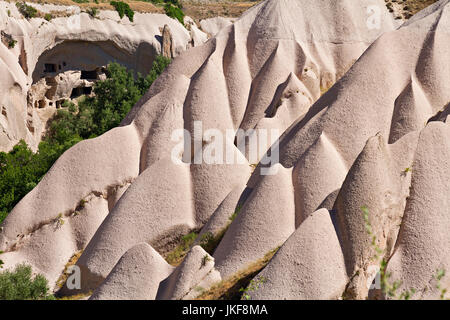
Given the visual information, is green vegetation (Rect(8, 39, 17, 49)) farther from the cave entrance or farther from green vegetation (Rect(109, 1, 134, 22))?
green vegetation (Rect(109, 1, 134, 22))

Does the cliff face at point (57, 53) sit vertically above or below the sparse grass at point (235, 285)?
below

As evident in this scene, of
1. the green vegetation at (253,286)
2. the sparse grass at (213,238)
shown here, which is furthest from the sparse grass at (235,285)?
the sparse grass at (213,238)

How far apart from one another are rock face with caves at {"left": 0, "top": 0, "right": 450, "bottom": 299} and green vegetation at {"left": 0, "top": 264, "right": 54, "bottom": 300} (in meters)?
0.94

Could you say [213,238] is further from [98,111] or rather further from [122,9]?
[122,9]

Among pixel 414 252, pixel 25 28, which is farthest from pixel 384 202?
pixel 25 28

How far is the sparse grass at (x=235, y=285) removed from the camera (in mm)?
10086

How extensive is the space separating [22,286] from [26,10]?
20850 mm

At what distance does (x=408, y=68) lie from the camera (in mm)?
14914

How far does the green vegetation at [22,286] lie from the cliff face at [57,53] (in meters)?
12.8

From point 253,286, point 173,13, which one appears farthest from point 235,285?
point 173,13

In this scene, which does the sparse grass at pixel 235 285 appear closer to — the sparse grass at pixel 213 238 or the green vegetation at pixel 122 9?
the sparse grass at pixel 213 238

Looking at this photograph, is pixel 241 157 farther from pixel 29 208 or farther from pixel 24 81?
pixel 24 81

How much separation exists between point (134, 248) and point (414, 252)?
537cm

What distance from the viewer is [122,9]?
35469mm
